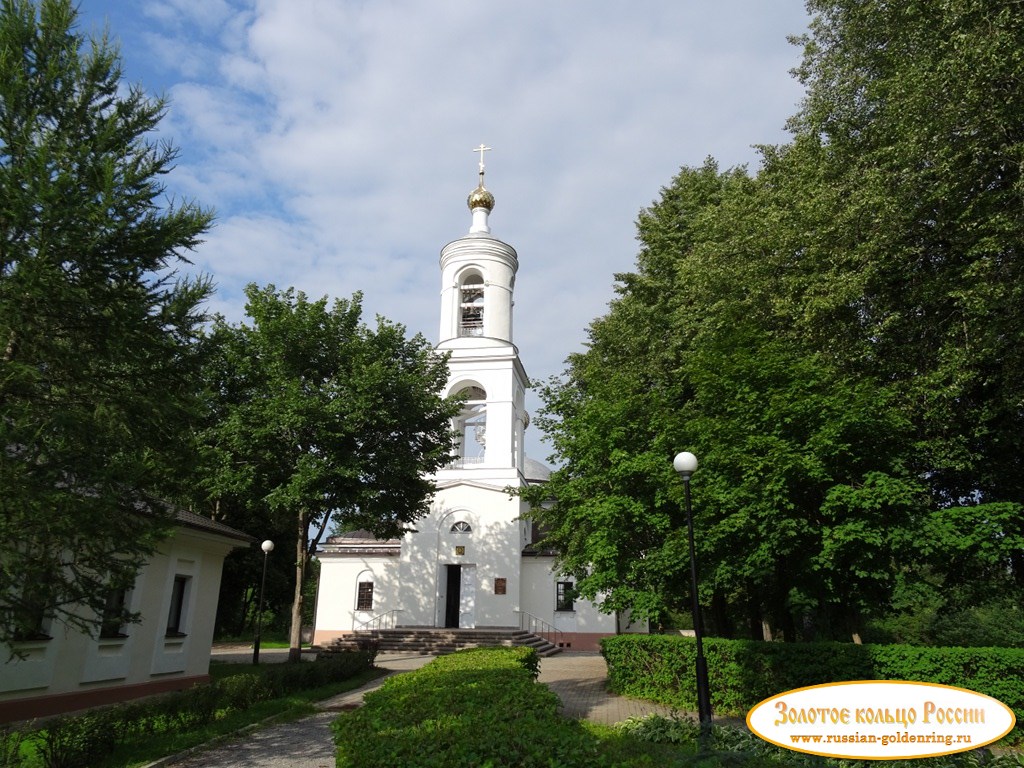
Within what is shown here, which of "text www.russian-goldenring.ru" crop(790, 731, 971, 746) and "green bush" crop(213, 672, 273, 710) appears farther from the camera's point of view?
"green bush" crop(213, 672, 273, 710)

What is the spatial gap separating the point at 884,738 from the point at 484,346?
26834 mm

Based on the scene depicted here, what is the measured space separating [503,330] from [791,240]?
A: 17675 mm

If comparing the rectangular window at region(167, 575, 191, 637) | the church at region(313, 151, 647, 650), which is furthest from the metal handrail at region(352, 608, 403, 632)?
the rectangular window at region(167, 575, 191, 637)

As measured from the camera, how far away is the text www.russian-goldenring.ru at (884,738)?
12.9ft

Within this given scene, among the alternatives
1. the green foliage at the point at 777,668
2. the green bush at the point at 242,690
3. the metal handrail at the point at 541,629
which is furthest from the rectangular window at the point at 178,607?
the metal handrail at the point at 541,629

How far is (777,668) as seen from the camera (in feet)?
41.6

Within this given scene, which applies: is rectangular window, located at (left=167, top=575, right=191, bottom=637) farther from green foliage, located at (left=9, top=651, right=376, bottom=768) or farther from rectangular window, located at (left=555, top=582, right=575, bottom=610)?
rectangular window, located at (left=555, top=582, right=575, bottom=610)

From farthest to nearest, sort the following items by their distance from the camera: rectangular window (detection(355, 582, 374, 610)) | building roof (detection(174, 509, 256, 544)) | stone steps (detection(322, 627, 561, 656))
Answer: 1. rectangular window (detection(355, 582, 374, 610))
2. stone steps (detection(322, 627, 561, 656))
3. building roof (detection(174, 509, 256, 544))

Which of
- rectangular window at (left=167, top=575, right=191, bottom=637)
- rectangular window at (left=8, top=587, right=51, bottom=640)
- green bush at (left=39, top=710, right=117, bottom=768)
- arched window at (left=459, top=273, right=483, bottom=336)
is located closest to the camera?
rectangular window at (left=8, top=587, right=51, bottom=640)

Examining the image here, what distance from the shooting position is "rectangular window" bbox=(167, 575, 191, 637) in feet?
52.0

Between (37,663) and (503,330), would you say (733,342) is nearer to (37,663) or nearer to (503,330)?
(37,663)

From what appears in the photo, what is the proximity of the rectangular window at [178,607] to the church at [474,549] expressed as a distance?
44.5ft

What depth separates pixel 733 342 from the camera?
14.7 meters

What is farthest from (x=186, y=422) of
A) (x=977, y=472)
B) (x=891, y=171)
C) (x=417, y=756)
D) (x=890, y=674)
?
(x=977, y=472)
